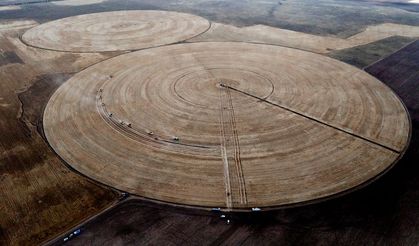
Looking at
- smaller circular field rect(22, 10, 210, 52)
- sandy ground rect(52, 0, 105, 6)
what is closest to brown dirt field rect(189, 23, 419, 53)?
smaller circular field rect(22, 10, 210, 52)

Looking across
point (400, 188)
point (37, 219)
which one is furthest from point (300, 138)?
point (37, 219)

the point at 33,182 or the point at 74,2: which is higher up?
the point at 74,2

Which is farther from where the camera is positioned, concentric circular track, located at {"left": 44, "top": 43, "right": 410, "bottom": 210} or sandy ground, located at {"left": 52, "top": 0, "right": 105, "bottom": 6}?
sandy ground, located at {"left": 52, "top": 0, "right": 105, "bottom": 6}

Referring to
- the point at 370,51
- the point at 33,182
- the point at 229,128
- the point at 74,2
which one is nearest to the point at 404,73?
the point at 370,51

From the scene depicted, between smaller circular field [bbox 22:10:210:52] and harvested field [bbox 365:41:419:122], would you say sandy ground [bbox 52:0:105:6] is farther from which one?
harvested field [bbox 365:41:419:122]

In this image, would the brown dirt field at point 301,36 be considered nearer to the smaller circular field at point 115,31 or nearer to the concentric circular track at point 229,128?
the smaller circular field at point 115,31

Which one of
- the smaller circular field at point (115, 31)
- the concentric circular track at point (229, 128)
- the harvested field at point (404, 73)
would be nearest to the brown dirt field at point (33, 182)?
the concentric circular track at point (229, 128)

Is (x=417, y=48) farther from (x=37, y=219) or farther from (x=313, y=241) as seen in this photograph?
(x=37, y=219)

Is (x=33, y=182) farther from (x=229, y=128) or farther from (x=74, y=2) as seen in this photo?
(x=74, y=2)
